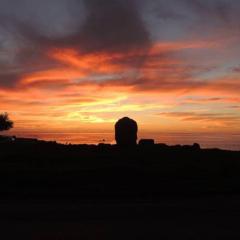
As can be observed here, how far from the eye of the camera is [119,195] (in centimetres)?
2356

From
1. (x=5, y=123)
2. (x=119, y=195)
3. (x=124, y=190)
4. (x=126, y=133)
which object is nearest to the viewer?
(x=119, y=195)

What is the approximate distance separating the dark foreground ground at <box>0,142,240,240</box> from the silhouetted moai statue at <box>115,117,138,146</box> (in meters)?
7.37

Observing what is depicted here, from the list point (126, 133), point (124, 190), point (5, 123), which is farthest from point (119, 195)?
point (5, 123)

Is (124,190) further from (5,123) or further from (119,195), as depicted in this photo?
(5,123)

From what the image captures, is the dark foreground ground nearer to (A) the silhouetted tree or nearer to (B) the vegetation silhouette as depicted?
(B) the vegetation silhouette

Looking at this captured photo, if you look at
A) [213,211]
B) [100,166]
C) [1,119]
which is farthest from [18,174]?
[1,119]

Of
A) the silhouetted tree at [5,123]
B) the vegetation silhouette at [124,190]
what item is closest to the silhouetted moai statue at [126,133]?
the vegetation silhouette at [124,190]

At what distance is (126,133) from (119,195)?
21411 millimetres

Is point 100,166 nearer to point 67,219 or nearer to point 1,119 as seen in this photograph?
point 67,219

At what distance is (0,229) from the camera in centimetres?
1636

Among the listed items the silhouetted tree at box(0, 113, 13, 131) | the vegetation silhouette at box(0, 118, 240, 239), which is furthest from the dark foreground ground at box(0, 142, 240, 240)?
the silhouetted tree at box(0, 113, 13, 131)

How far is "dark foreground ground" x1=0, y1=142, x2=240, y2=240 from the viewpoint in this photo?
53.6 ft

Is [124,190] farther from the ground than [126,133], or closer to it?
Answer: closer to it

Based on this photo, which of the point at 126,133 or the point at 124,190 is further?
the point at 126,133
